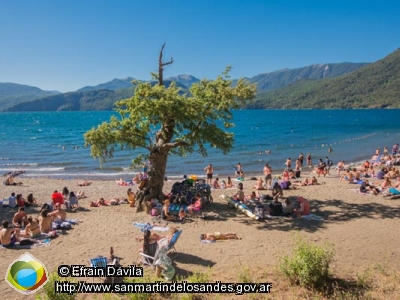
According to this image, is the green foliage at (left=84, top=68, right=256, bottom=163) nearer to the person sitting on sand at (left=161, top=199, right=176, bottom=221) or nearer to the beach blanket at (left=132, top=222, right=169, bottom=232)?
the person sitting on sand at (left=161, top=199, right=176, bottom=221)

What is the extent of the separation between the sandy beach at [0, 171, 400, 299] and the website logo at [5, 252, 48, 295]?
0.62ft

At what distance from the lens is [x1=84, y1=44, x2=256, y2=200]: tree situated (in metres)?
15.5

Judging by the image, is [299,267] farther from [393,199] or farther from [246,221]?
[393,199]

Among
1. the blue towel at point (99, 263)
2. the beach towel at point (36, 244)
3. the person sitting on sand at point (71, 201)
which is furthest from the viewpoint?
the person sitting on sand at point (71, 201)

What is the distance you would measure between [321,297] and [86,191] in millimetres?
19292

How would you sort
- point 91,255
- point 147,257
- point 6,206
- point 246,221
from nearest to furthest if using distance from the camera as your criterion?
point 147,257 < point 91,255 < point 246,221 < point 6,206

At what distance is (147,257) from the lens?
10.3 m

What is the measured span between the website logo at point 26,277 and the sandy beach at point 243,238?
0.19 metres

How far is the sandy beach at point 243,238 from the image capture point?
10398 mm

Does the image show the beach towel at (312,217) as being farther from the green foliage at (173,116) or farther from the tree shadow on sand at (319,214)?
the green foliage at (173,116)

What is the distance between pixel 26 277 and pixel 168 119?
9.50 m

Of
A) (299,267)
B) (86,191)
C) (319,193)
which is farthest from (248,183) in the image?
(299,267)

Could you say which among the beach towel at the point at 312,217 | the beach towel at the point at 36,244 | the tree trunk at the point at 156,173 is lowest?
the beach towel at the point at 312,217

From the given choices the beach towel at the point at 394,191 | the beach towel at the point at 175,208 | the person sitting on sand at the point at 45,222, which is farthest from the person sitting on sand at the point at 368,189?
the person sitting on sand at the point at 45,222
